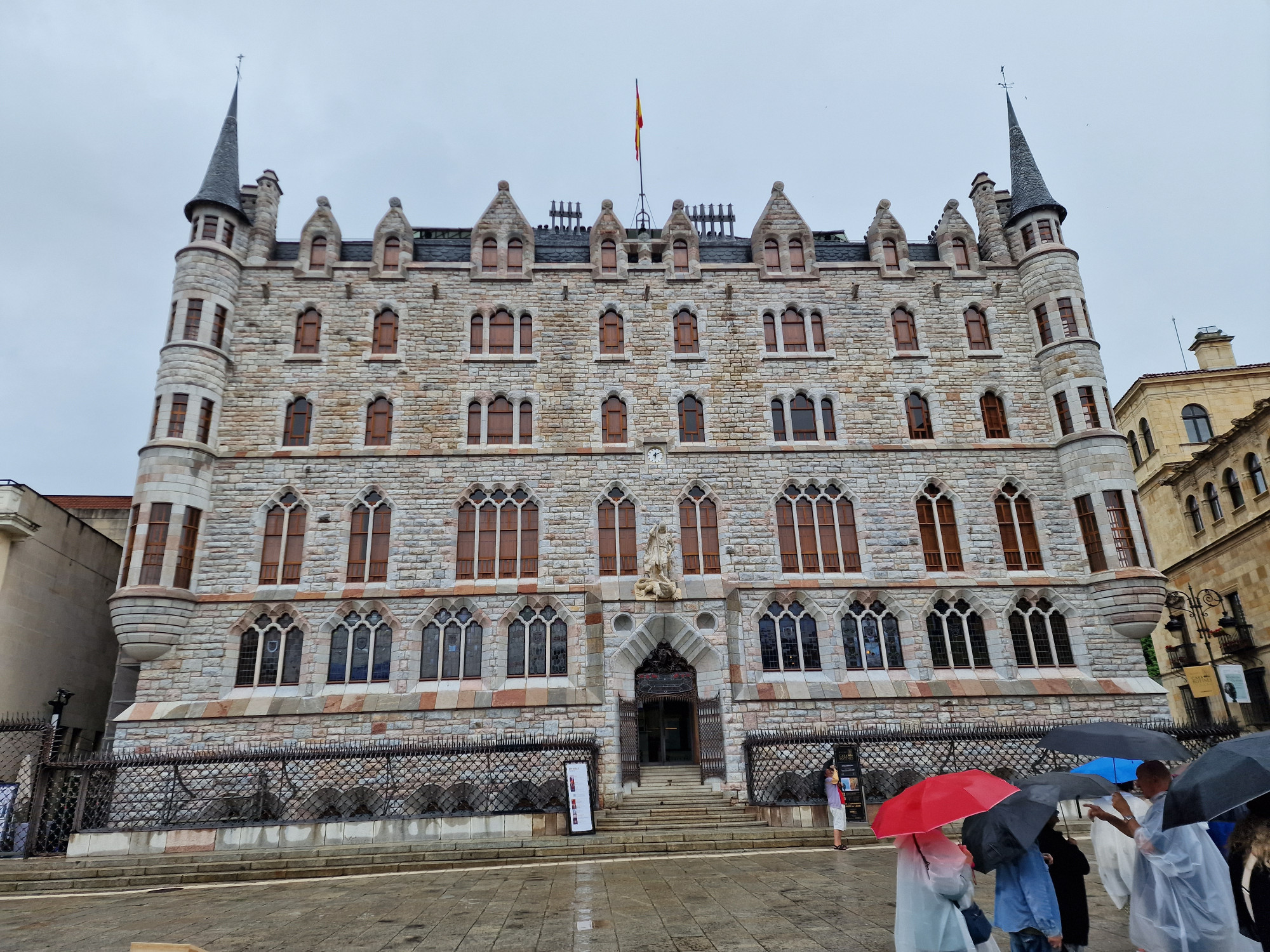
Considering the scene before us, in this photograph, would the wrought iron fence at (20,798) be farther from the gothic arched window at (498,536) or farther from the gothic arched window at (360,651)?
the gothic arched window at (498,536)

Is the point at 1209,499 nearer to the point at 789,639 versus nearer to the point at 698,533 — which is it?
the point at 789,639

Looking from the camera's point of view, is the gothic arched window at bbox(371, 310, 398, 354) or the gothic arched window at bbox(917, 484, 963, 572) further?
the gothic arched window at bbox(371, 310, 398, 354)

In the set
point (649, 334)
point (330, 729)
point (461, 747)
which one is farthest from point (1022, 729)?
point (330, 729)

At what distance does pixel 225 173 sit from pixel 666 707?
21233mm

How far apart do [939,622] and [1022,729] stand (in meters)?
3.81

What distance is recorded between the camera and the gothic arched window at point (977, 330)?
2425 centimetres

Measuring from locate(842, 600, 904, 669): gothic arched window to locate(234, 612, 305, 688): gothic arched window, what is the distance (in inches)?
574

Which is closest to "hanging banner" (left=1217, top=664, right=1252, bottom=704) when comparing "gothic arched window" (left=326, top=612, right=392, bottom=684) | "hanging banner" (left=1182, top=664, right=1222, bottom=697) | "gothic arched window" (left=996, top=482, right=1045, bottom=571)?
"hanging banner" (left=1182, top=664, right=1222, bottom=697)

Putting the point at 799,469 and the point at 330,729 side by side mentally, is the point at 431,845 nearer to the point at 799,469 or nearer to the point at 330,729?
the point at 330,729

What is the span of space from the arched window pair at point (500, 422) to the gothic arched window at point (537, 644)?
506cm

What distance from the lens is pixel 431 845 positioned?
13.9m

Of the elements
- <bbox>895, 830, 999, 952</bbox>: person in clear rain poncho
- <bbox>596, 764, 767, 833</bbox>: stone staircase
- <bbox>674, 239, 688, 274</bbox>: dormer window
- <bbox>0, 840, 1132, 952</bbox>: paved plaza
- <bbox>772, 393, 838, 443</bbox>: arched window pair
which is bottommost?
<bbox>0, 840, 1132, 952</bbox>: paved plaza

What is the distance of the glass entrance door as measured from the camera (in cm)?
2156

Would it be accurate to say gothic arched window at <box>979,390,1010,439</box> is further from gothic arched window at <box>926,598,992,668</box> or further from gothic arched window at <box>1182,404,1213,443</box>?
gothic arched window at <box>1182,404,1213,443</box>
